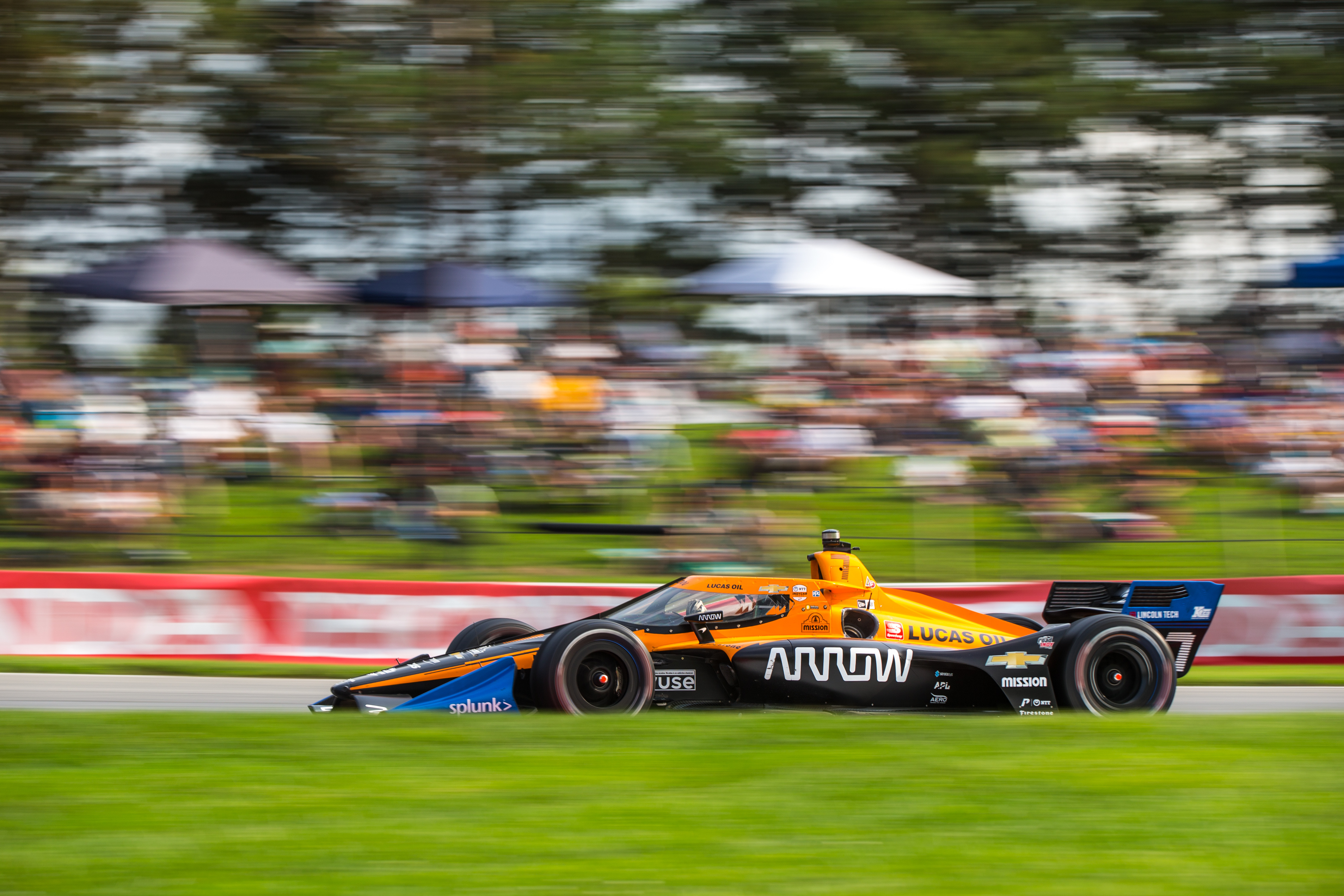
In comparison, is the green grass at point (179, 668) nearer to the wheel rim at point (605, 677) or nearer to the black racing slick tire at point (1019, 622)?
the wheel rim at point (605, 677)

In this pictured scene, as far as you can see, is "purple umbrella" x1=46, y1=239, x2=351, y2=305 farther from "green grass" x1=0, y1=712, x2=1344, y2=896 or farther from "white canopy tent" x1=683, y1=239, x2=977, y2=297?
"green grass" x1=0, y1=712, x2=1344, y2=896

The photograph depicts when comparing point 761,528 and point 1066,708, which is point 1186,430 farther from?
point 1066,708

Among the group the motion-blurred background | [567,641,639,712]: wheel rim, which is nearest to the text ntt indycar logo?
[567,641,639,712]: wheel rim

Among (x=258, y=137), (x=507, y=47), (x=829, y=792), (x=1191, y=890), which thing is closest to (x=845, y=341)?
(x=507, y=47)

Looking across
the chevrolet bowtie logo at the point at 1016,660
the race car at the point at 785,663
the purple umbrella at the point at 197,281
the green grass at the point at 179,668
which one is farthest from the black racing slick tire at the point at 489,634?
the purple umbrella at the point at 197,281

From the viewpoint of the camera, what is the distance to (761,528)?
11.5 m

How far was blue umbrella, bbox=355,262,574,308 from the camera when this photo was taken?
13172 millimetres

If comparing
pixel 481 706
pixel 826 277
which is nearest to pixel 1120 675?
pixel 481 706

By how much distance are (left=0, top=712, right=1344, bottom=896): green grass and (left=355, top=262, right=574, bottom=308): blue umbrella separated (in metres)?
7.10

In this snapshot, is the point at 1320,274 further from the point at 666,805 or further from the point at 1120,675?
the point at 666,805

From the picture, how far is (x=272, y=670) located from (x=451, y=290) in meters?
4.55

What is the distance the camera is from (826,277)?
13.2 meters

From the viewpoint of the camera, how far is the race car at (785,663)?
6.90 meters

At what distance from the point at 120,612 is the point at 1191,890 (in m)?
8.18
